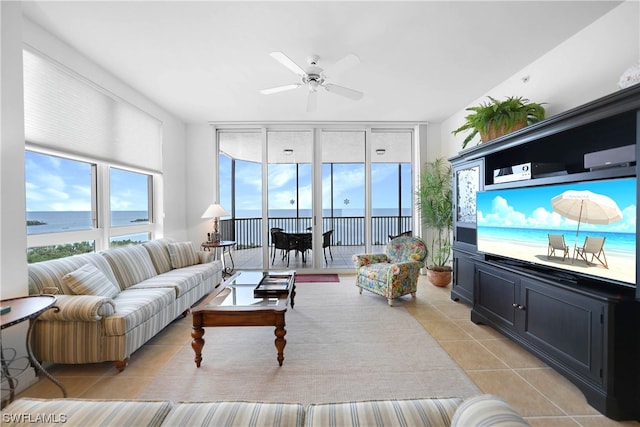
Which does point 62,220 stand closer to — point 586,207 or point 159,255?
point 159,255

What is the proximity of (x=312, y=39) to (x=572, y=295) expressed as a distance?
3.01 meters

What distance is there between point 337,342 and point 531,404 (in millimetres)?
1475

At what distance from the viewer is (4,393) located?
189 centimetres

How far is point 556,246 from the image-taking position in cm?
221

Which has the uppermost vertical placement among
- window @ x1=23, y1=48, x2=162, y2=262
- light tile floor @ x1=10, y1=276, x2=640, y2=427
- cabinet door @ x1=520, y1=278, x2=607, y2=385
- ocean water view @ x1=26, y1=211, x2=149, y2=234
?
window @ x1=23, y1=48, x2=162, y2=262

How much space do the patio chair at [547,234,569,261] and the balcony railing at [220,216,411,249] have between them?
4.01 m

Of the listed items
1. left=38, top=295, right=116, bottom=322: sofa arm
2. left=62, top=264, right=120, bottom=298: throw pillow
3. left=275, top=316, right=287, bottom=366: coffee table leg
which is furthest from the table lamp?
left=275, top=316, right=287, bottom=366: coffee table leg

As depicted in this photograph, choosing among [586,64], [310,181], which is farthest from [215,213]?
[586,64]

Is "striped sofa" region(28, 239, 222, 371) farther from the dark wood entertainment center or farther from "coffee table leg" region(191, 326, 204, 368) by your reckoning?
the dark wood entertainment center

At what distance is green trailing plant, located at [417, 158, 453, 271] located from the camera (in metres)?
4.55

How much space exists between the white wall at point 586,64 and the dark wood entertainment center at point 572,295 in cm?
43

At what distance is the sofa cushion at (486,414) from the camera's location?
29.8 inches

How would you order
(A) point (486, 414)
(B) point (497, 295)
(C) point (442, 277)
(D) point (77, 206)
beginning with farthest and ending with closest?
(C) point (442, 277)
(D) point (77, 206)
(B) point (497, 295)
(A) point (486, 414)

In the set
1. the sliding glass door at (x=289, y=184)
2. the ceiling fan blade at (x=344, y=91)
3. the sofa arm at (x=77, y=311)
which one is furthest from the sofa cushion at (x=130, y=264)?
the ceiling fan blade at (x=344, y=91)
